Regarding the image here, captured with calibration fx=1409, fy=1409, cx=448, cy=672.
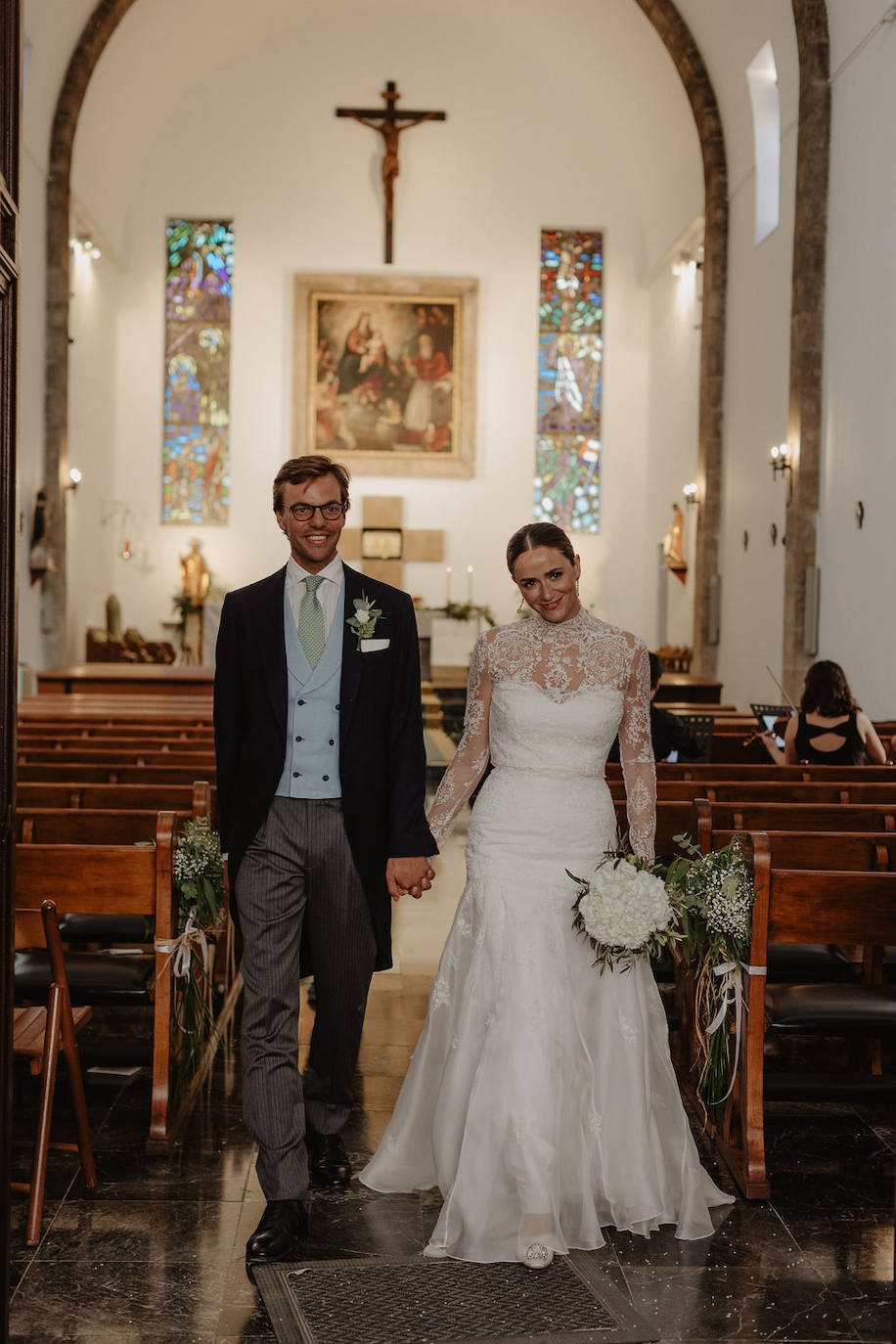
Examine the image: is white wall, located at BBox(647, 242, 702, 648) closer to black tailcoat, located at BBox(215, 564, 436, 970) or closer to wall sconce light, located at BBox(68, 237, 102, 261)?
wall sconce light, located at BBox(68, 237, 102, 261)

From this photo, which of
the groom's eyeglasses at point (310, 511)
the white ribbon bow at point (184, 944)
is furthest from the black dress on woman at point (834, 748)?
the groom's eyeglasses at point (310, 511)

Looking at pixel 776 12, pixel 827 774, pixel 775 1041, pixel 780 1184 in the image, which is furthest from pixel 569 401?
pixel 780 1184

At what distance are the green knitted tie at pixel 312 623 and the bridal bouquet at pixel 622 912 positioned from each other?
82cm

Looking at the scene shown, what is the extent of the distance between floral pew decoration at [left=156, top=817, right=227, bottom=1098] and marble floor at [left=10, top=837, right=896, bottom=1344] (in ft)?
0.68

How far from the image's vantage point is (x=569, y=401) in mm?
20641

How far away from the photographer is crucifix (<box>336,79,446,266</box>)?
1925 centimetres

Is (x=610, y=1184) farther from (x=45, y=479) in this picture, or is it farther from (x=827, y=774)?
(x=45, y=479)

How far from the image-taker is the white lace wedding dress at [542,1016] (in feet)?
10.8

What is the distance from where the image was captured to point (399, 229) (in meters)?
20.2

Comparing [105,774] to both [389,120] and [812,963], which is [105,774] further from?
[389,120]

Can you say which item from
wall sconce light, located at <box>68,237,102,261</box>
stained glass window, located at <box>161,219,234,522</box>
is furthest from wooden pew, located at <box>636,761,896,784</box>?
stained glass window, located at <box>161,219,234,522</box>

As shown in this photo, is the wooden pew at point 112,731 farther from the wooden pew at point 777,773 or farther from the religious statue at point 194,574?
the religious statue at point 194,574

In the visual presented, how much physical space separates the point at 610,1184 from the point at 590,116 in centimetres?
1883

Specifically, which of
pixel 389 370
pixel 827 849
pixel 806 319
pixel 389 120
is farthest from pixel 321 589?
pixel 389 120
